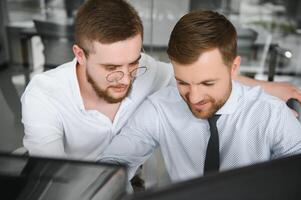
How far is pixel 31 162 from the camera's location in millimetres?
593

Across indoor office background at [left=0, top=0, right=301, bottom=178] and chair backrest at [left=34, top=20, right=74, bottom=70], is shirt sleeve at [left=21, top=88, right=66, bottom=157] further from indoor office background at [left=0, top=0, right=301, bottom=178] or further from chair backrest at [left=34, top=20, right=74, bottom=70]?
chair backrest at [left=34, top=20, right=74, bottom=70]

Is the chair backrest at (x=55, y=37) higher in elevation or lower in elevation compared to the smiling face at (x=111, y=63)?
lower

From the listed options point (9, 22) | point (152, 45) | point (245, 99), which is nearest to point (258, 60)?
point (152, 45)

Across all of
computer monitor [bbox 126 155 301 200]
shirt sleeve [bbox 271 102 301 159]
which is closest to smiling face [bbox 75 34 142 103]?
shirt sleeve [bbox 271 102 301 159]

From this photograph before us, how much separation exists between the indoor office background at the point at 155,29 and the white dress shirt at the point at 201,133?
3350 mm

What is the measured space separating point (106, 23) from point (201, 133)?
502 millimetres

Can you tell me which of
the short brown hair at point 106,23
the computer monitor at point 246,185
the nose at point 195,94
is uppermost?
the short brown hair at point 106,23

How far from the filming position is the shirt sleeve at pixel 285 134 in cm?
114

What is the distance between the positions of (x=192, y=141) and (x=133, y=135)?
21 centimetres

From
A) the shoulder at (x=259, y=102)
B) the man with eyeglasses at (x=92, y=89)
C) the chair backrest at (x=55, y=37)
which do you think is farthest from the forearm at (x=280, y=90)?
the chair backrest at (x=55, y=37)

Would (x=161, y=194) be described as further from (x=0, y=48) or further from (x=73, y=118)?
(x=0, y=48)

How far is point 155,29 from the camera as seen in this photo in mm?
4742

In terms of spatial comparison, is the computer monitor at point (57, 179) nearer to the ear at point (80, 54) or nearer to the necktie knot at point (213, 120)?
the necktie knot at point (213, 120)

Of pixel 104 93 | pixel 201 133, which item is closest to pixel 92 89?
pixel 104 93
